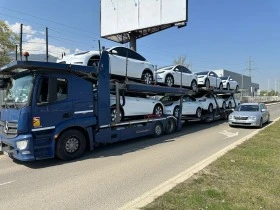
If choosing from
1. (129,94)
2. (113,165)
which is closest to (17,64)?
(113,165)

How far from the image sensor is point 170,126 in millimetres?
14969

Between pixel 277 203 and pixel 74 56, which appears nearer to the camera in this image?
pixel 277 203

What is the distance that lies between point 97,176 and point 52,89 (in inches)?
→ 112

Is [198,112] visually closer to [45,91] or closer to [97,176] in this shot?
[45,91]

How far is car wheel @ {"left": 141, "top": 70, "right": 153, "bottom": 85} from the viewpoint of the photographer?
1337cm

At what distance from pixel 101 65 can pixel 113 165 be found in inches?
140

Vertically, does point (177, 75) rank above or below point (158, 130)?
above

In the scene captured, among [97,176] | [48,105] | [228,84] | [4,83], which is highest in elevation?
[228,84]

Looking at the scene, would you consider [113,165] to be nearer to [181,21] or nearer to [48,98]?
[48,98]

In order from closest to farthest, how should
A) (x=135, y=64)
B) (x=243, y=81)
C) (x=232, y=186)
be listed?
(x=232, y=186) → (x=135, y=64) → (x=243, y=81)

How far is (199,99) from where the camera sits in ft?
63.5

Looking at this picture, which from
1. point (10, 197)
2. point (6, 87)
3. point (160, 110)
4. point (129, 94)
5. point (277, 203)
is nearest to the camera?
point (277, 203)

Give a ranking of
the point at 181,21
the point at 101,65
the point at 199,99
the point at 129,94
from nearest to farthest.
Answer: the point at 101,65
the point at 129,94
the point at 199,99
the point at 181,21

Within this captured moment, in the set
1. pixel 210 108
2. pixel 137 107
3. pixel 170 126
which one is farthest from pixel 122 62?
pixel 210 108
